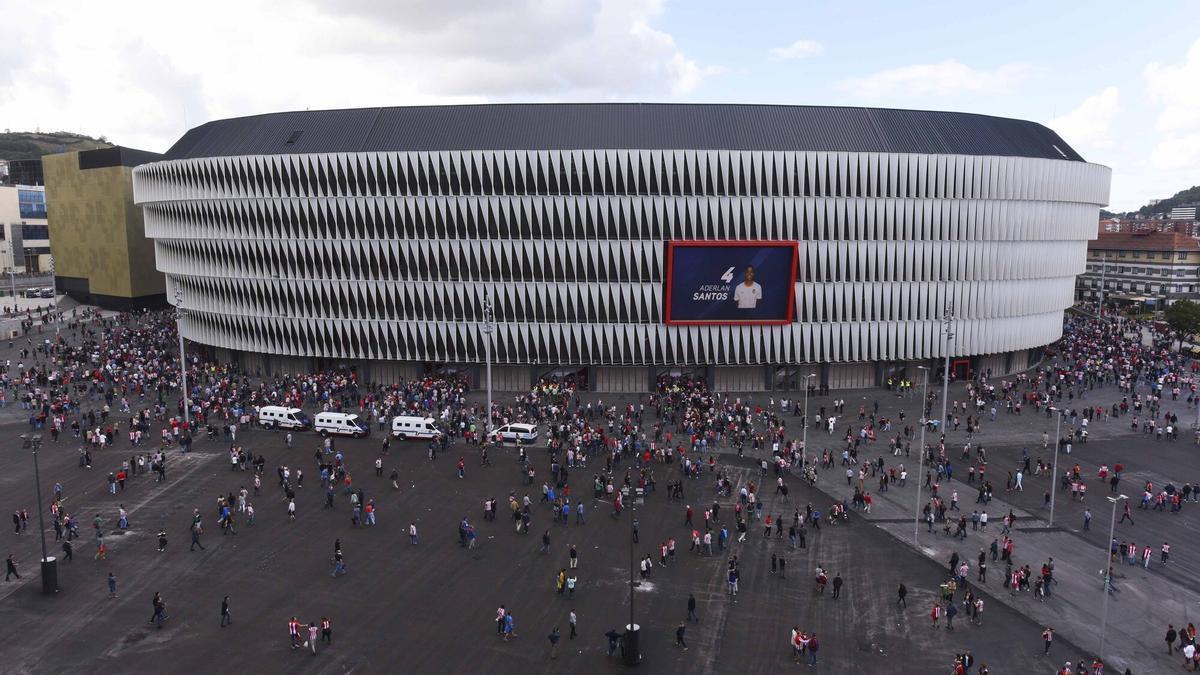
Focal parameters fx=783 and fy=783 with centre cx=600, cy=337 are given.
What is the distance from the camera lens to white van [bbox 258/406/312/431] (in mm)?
56844

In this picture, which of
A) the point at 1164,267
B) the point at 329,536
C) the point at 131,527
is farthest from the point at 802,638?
the point at 1164,267

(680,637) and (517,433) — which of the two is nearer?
(680,637)

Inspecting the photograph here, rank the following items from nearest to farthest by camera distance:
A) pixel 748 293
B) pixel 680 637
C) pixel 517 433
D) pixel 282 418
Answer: pixel 680 637, pixel 517 433, pixel 282 418, pixel 748 293

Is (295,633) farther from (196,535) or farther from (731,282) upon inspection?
(731,282)

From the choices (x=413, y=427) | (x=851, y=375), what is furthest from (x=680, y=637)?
(x=851, y=375)

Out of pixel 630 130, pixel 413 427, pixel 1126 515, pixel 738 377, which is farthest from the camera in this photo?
pixel 738 377

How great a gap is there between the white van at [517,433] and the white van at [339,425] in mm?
9834

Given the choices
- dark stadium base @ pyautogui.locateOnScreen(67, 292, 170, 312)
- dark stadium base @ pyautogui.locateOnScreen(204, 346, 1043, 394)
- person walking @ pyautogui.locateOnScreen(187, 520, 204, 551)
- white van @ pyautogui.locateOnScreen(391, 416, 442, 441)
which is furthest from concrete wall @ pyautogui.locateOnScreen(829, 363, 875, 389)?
dark stadium base @ pyautogui.locateOnScreen(67, 292, 170, 312)

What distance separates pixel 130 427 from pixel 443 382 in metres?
23.9

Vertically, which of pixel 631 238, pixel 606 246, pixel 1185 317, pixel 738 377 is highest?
pixel 631 238

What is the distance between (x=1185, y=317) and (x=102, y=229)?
486 feet

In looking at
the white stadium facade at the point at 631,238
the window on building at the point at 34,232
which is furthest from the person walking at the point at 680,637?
the window on building at the point at 34,232

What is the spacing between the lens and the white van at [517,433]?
54.0 metres

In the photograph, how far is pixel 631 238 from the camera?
68.2 meters
